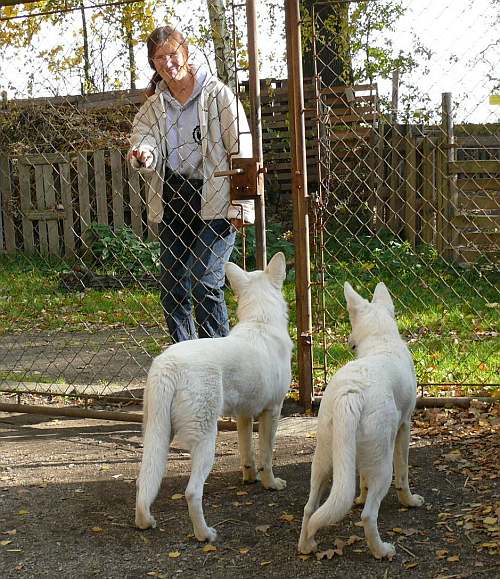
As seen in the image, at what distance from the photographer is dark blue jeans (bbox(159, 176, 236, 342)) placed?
4.70 m

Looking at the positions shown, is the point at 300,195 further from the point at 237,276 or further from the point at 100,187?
the point at 100,187

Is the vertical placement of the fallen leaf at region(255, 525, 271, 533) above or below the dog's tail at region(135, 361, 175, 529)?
below

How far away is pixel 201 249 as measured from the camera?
472 cm

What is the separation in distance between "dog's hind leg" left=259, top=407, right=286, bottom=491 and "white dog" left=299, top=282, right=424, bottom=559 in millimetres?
675

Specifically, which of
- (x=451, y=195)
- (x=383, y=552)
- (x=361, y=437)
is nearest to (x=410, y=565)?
(x=383, y=552)

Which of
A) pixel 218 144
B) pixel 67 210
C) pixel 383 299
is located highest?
pixel 218 144

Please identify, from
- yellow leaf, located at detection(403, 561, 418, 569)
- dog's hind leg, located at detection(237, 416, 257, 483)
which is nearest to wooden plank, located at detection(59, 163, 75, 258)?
dog's hind leg, located at detection(237, 416, 257, 483)

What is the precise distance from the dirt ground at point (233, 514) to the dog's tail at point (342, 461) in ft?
0.85

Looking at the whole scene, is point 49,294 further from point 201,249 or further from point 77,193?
point 201,249

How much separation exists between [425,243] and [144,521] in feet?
20.9

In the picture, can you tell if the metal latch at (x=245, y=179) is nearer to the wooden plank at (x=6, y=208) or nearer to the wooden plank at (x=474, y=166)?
the wooden plank at (x=474, y=166)

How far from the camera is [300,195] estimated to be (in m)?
4.59

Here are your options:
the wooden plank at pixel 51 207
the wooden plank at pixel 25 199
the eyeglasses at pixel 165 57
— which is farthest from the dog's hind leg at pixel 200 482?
the wooden plank at pixel 25 199

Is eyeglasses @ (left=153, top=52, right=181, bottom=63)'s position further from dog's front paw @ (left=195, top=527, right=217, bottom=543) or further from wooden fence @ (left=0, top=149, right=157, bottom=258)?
wooden fence @ (left=0, top=149, right=157, bottom=258)
